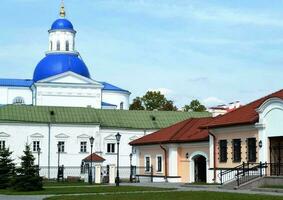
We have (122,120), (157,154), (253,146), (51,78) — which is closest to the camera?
(253,146)

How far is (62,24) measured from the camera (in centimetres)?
8756

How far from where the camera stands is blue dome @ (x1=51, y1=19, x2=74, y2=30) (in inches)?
3438

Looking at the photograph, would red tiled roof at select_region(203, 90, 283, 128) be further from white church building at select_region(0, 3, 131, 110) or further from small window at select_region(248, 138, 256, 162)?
white church building at select_region(0, 3, 131, 110)

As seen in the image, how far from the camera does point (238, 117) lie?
39.7 meters

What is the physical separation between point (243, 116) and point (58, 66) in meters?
46.0

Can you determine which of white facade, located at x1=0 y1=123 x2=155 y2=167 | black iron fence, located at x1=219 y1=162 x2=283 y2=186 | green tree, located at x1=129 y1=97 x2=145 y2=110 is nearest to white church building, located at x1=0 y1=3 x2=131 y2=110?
green tree, located at x1=129 y1=97 x2=145 y2=110

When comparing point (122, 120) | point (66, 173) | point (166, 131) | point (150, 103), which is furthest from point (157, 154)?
point (150, 103)

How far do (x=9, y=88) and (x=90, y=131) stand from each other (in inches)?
905

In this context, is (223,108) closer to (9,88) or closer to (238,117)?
(238,117)

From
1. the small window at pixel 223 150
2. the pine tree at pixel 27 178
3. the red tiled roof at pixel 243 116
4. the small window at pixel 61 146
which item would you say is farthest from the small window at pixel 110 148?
the pine tree at pixel 27 178

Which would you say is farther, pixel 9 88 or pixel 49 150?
pixel 9 88

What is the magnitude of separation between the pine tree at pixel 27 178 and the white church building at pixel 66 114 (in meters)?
28.1

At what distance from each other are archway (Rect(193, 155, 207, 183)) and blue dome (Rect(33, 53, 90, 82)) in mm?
38778

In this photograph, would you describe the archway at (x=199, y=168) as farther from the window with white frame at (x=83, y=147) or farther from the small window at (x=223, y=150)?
the window with white frame at (x=83, y=147)
